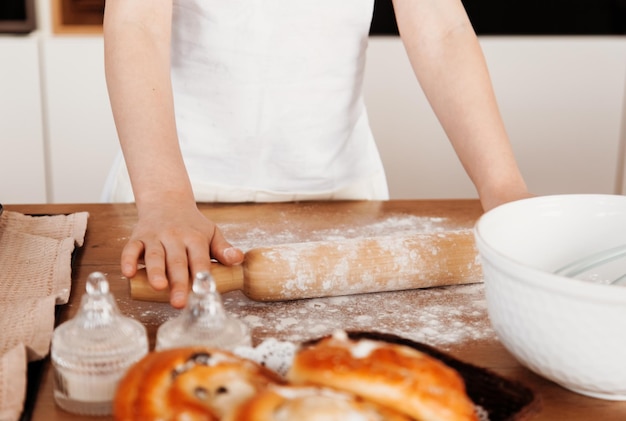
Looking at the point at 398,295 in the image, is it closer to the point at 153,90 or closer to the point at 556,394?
the point at 556,394

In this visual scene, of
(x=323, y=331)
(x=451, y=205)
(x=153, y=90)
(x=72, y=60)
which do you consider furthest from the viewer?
(x=72, y=60)

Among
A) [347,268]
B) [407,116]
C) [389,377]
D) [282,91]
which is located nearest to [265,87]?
[282,91]

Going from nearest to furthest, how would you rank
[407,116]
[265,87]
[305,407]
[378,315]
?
[305,407]
[378,315]
[265,87]
[407,116]

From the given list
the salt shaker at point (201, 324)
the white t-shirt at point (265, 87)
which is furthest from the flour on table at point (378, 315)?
the white t-shirt at point (265, 87)

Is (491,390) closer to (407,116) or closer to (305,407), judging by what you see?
(305,407)

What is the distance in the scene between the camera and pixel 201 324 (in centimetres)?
60

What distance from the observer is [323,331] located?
0.75m

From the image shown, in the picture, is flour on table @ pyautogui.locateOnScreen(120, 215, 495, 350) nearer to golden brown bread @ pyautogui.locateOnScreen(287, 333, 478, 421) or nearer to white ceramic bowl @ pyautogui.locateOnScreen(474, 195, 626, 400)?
white ceramic bowl @ pyautogui.locateOnScreen(474, 195, 626, 400)

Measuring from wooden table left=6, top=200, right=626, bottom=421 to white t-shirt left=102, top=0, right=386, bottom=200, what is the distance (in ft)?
0.35

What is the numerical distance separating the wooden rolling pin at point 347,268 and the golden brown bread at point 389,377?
0.26 meters

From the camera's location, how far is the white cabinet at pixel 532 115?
2.31 m

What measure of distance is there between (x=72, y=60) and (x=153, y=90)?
53.5 inches

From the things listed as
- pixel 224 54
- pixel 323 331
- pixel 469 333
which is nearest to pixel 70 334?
pixel 323 331

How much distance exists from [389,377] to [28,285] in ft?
1.52
